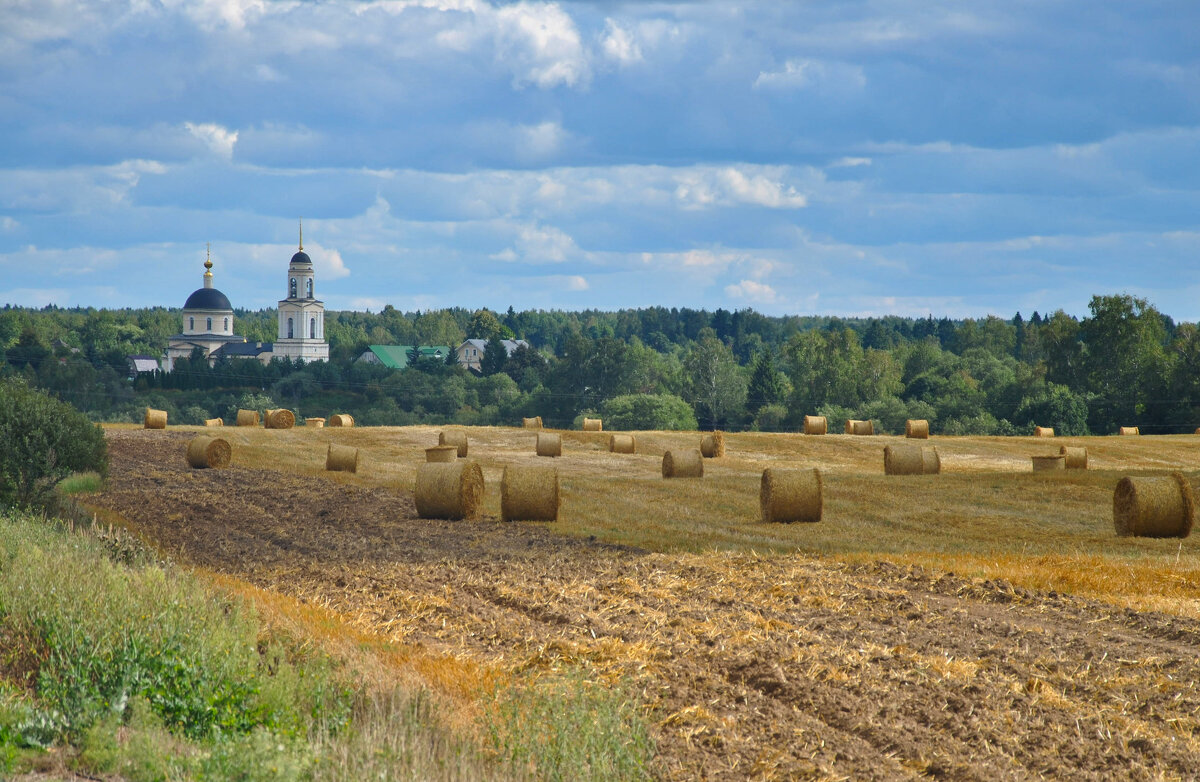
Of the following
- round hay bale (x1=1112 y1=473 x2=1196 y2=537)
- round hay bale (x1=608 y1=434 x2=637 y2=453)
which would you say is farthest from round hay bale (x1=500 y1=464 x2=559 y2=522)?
round hay bale (x1=608 y1=434 x2=637 y2=453)

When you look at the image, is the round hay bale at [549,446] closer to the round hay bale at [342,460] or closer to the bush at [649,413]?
the round hay bale at [342,460]

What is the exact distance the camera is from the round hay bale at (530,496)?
23.6m

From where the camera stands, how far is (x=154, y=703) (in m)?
8.78

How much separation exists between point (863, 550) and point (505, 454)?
30.6 metres

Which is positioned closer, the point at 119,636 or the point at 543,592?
the point at 119,636

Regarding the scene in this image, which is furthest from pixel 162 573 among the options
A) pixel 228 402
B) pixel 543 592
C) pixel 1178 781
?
pixel 228 402

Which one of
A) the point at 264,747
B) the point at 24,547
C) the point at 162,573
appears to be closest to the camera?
the point at 264,747

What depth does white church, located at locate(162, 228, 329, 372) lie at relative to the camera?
183 metres

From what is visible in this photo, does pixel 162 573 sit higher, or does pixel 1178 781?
pixel 162 573

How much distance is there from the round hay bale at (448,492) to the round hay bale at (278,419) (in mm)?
35389

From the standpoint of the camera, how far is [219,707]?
8.73 metres

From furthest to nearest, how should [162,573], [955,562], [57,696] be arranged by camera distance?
[955,562], [162,573], [57,696]

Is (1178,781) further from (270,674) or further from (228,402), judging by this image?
(228,402)

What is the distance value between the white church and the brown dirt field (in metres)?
170
